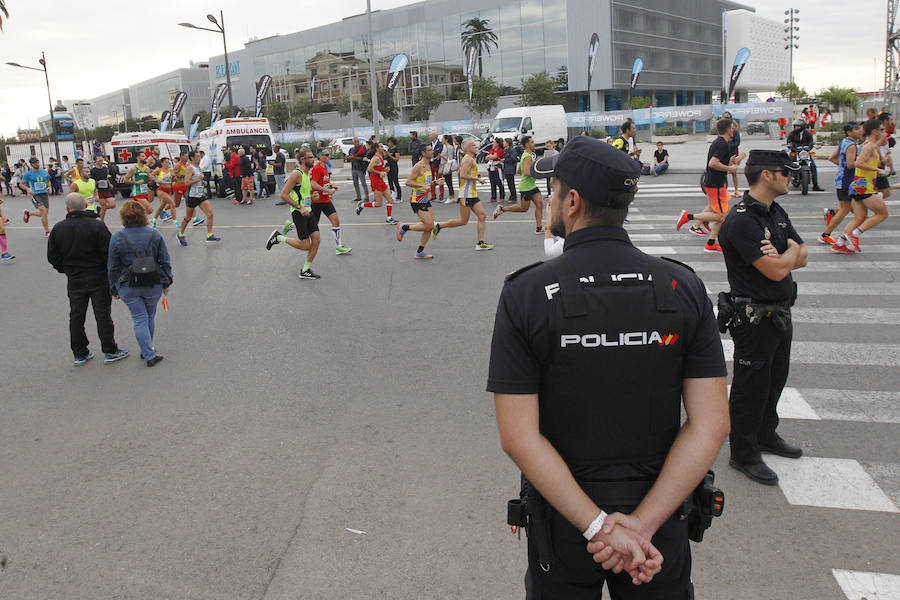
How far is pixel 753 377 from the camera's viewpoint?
13.6 ft

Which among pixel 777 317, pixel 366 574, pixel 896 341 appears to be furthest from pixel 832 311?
pixel 366 574

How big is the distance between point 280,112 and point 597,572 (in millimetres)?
81114

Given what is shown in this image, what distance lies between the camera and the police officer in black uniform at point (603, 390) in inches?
74.2

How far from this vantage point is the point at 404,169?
34.1m

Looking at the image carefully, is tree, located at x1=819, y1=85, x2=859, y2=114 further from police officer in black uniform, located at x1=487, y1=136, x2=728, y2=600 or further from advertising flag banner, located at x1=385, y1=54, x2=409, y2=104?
police officer in black uniform, located at x1=487, y1=136, x2=728, y2=600

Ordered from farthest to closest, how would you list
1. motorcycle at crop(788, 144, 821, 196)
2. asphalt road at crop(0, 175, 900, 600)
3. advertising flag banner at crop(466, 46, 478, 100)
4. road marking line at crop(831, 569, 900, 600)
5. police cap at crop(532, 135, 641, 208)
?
advertising flag banner at crop(466, 46, 478, 100), motorcycle at crop(788, 144, 821, 196), asphalt road at crop(0, 175, 900, 600), road marking line at crop(831, 569, 900, 600), police cap at crop(532, 135, 641, 208)

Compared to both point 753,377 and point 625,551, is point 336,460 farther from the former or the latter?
point 625,551

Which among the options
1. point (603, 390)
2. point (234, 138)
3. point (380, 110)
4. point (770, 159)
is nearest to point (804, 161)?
point (770, 159)

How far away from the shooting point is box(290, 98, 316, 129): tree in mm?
76875

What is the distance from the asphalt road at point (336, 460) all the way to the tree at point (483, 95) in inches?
2145

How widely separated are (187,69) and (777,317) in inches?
4767

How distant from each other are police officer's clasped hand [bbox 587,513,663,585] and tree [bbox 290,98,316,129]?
258 feet

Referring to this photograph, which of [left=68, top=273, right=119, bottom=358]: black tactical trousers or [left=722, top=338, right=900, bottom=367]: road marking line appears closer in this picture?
[left=722, top=338, right=900, bottom=367]: road marking line

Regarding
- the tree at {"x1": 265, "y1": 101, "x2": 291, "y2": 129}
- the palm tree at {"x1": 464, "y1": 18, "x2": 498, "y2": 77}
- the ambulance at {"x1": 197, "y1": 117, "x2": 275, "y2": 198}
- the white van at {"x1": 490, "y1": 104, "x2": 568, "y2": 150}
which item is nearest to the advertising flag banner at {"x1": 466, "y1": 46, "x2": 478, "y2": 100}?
the palm tree at {"x1": 464, "y1": 18, "x2": 498, "y2": 77}
